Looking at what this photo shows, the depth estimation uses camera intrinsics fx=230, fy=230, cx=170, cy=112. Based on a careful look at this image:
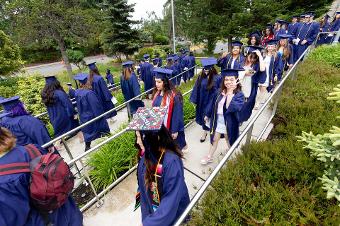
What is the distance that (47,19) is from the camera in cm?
1516

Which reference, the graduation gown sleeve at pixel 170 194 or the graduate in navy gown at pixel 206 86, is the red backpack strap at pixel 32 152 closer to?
the graduation gown sleeve at pixel 170 194

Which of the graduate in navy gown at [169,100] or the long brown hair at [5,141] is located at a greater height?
the long brown hair at [5,141]

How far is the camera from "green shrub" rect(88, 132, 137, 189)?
3.97m

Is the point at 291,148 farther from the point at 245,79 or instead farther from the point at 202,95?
the point at 245,79

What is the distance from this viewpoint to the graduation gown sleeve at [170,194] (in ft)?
5.87

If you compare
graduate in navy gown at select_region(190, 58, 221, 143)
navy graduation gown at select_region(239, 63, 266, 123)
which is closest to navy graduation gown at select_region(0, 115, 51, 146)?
graduate in navy gown at select_region(190, 58, 221, 143)

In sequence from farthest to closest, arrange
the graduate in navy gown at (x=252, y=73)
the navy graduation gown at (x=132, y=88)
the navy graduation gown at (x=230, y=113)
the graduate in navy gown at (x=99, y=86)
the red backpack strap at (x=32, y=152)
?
the navy graduation gown at (x=132, y=88) < the graduate in navy gown at (x=99, y=86) < the graduate in navy gown at (x=252, y=73) < the navy graduation gown at (x=230, y=113) < the red backpack strap at (x=32, y=152)

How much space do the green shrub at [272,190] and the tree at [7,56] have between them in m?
14.8

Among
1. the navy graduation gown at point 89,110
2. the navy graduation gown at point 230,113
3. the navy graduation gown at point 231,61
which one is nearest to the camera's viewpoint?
the navy graduation gown at point 230,113

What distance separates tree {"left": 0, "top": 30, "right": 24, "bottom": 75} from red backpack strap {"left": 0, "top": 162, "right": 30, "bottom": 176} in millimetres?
13863

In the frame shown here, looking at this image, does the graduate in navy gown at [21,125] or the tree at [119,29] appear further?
the tree at [119,29]

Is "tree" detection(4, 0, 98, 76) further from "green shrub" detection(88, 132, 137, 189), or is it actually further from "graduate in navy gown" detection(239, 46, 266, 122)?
"graduate in navy gown" detection(239, 46, 266, 122)

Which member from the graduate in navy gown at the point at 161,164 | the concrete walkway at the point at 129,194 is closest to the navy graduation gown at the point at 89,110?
the concrete walkway at the point at 129,194

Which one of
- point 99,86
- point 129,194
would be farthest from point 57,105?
point 129,194
